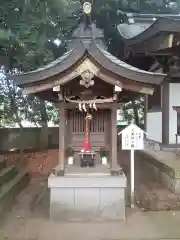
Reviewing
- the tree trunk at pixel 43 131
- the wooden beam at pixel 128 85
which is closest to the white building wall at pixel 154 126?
the wooden beam at pixel 128 85

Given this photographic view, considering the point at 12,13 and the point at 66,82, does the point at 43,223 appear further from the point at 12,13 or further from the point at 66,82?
the point at 12,13

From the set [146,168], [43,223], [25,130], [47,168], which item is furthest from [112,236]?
[25,130]

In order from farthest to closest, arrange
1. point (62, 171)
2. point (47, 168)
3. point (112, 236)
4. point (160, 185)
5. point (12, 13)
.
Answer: point (47, 168)
point (12, 13)
point (160, 185)
point (62, 171)
point (112, 236)

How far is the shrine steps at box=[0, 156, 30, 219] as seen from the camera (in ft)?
21.1

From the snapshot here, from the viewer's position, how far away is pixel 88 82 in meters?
5.45

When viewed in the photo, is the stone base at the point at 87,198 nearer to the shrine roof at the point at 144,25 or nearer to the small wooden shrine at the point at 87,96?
the small wooden shrine at the point at 87,96

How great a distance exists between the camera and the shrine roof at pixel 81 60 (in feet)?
16.8

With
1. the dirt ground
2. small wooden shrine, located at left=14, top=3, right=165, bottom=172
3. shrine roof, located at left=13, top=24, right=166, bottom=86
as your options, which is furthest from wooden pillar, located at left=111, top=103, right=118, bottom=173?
the dirt ground

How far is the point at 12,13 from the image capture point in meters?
8.22

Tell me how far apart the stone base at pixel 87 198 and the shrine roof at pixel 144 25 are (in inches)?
151

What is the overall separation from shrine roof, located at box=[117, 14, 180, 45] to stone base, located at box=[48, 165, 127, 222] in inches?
151

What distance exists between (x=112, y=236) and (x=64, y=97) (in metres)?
2.81

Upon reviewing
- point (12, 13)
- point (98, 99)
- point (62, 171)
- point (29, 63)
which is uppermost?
point (12, 13)

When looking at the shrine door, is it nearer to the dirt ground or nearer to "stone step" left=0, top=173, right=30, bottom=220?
the dirt ground
